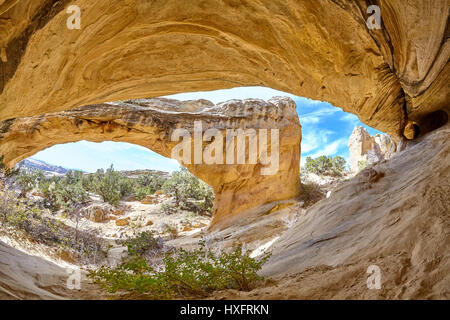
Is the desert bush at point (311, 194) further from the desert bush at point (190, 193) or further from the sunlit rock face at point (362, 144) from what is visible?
the sunlit rock face at point (362, 144)

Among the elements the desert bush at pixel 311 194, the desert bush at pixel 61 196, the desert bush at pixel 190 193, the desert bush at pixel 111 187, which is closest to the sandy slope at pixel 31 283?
the desert bush at pixel 311 194

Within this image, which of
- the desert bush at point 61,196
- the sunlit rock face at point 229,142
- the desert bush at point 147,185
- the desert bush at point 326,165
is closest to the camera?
the sunlit rock face at point 229,142

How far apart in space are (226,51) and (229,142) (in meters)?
9.31

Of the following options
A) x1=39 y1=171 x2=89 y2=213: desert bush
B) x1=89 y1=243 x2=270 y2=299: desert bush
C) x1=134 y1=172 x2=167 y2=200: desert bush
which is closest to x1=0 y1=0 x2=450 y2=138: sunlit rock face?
x1=89 y1=243 x2=270 y2=299: desert bush

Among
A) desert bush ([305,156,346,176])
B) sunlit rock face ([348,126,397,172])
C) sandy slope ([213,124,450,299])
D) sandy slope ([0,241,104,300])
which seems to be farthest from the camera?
sunlit rock face ([348,126,397,172])

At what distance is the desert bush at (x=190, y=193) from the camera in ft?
66.2

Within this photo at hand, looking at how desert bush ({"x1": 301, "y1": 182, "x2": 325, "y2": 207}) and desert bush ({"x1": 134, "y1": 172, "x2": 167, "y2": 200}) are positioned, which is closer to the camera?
desert bush ({"x1": 301, "y1": 182, "x2": 325, "y2": 207})

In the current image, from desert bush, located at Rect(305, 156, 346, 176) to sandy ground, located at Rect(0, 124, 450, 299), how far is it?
14818 millimetres

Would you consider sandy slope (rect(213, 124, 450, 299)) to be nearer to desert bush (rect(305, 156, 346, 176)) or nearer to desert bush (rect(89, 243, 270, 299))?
desert bush (rect(89, 243, 270, 299))

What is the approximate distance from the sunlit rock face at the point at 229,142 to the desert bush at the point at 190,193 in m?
4.96

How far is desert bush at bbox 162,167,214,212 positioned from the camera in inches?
795

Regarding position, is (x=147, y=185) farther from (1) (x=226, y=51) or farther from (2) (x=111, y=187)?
(1) (x=226, y=51)

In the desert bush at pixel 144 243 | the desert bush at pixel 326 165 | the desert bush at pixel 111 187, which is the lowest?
the desert bush at pixel 144 243

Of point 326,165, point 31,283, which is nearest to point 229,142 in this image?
point 326,165
